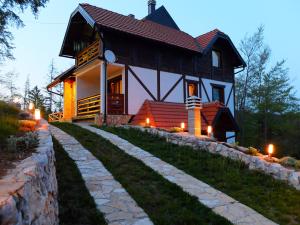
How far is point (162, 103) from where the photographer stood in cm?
1367

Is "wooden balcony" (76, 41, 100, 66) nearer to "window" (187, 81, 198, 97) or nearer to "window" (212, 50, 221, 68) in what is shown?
"window" (187, 81, 198, 97)

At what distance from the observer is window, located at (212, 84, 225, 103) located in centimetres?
1795

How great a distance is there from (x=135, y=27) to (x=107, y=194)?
1101cm

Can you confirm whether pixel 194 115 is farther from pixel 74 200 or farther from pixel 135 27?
pixel 74 200

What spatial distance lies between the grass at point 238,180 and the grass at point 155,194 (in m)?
0.93

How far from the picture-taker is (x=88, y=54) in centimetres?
1510

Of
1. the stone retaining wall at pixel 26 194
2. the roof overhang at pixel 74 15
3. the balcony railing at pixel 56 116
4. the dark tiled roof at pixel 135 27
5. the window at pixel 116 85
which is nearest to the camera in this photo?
the stone retaining wall at pixel 26 194

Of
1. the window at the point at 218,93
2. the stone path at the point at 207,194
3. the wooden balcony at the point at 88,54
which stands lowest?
the stone path at the point at 207,194

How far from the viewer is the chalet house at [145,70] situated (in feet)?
43.8

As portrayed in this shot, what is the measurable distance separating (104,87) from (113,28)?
2567mm

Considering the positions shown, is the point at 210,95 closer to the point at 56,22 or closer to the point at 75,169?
the point at 56,22

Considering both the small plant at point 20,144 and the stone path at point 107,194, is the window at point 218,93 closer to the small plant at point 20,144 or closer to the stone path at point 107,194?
the stone path at point 107,194

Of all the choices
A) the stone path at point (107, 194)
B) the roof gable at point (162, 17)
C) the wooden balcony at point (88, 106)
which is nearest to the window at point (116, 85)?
the wooden balcony at point (88, 106)

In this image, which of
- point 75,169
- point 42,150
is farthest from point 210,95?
point 42,150
